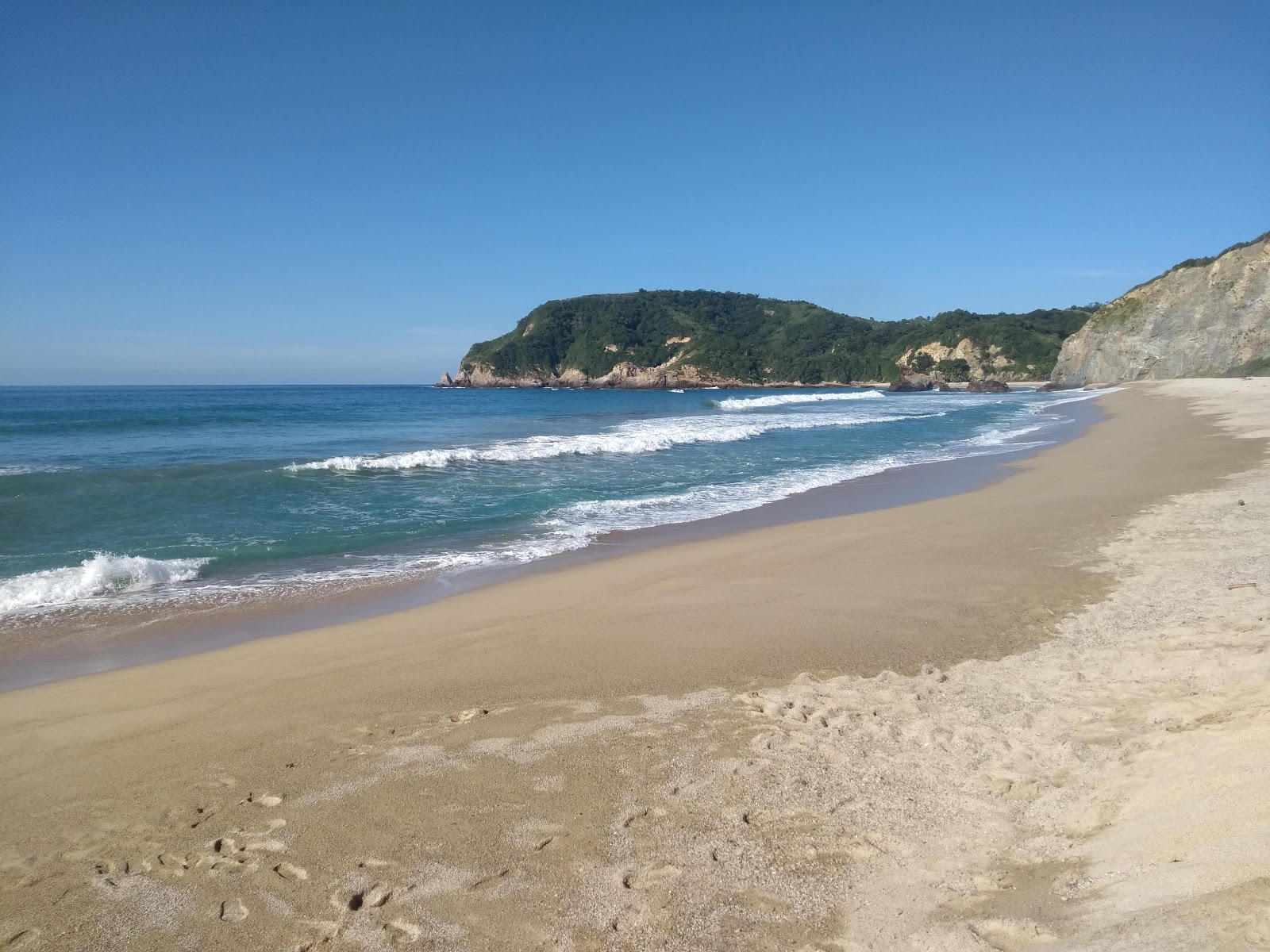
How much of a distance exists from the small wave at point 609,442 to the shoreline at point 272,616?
1027 centimetres

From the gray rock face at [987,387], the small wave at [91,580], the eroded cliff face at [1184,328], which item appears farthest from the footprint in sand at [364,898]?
the gray rock face at [987,387]

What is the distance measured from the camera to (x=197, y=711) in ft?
16.5

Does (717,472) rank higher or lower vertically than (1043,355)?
lower

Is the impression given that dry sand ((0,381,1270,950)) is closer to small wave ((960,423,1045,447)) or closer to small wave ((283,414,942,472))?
small wave ((283,414,942,472))

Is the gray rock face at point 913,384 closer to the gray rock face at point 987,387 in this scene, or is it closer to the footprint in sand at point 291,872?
the gray rock face at point 987,387

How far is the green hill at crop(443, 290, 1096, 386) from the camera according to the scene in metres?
103

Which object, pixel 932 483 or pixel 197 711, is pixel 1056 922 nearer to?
pixel 197 711

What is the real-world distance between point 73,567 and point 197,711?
556cm

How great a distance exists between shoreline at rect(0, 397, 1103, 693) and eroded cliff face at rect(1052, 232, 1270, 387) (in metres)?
57.9

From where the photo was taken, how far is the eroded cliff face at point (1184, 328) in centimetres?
5288

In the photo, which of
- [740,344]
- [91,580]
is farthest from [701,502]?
[740,344]

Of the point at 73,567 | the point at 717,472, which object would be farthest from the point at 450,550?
the point at 717,472

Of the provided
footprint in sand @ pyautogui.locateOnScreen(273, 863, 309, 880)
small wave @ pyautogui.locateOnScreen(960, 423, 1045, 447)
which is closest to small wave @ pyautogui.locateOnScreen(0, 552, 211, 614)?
footprint in sand @ pyautogui.locateOnScreen(273, 863, 309, 880)

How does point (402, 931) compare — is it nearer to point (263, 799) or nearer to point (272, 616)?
point (263, 799)
